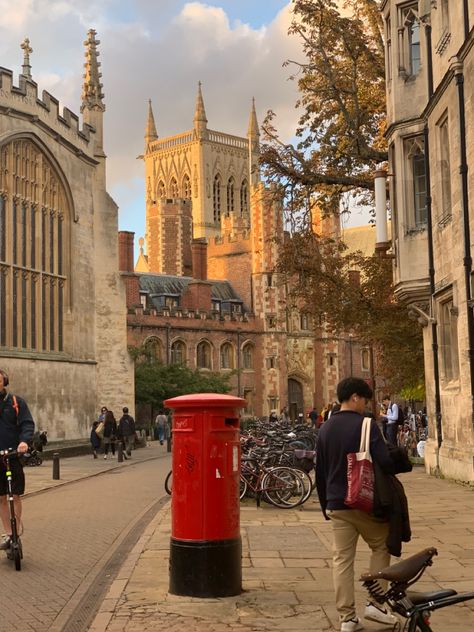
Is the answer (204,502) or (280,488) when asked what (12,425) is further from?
(280,488)

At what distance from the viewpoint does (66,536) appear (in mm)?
10883

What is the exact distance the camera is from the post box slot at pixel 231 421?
7.28 metres

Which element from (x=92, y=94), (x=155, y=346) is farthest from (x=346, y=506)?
(x=155, y=346)

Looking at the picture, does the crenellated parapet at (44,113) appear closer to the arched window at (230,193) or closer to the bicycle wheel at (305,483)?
the bicycle wheel at (305,483)

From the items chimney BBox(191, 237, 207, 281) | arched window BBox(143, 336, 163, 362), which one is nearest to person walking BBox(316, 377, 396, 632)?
arched window BBox(143, 336, 163, 362)

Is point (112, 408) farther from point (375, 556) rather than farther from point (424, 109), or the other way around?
point (375, 556)

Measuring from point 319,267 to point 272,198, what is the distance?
2654 mm

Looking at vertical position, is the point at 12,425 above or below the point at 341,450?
above

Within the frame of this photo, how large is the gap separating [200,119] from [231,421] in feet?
362

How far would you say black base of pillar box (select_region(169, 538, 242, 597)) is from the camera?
7.01m

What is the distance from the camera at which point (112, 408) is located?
117 ft

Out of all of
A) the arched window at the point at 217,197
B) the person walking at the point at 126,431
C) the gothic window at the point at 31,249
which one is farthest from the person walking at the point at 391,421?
the arched window at the point at 217,197

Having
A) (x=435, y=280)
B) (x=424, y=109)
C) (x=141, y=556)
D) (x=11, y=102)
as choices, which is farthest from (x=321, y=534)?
(x=11, y=102)

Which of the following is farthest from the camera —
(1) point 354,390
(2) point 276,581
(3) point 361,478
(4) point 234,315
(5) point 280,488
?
(4) point 234,315
